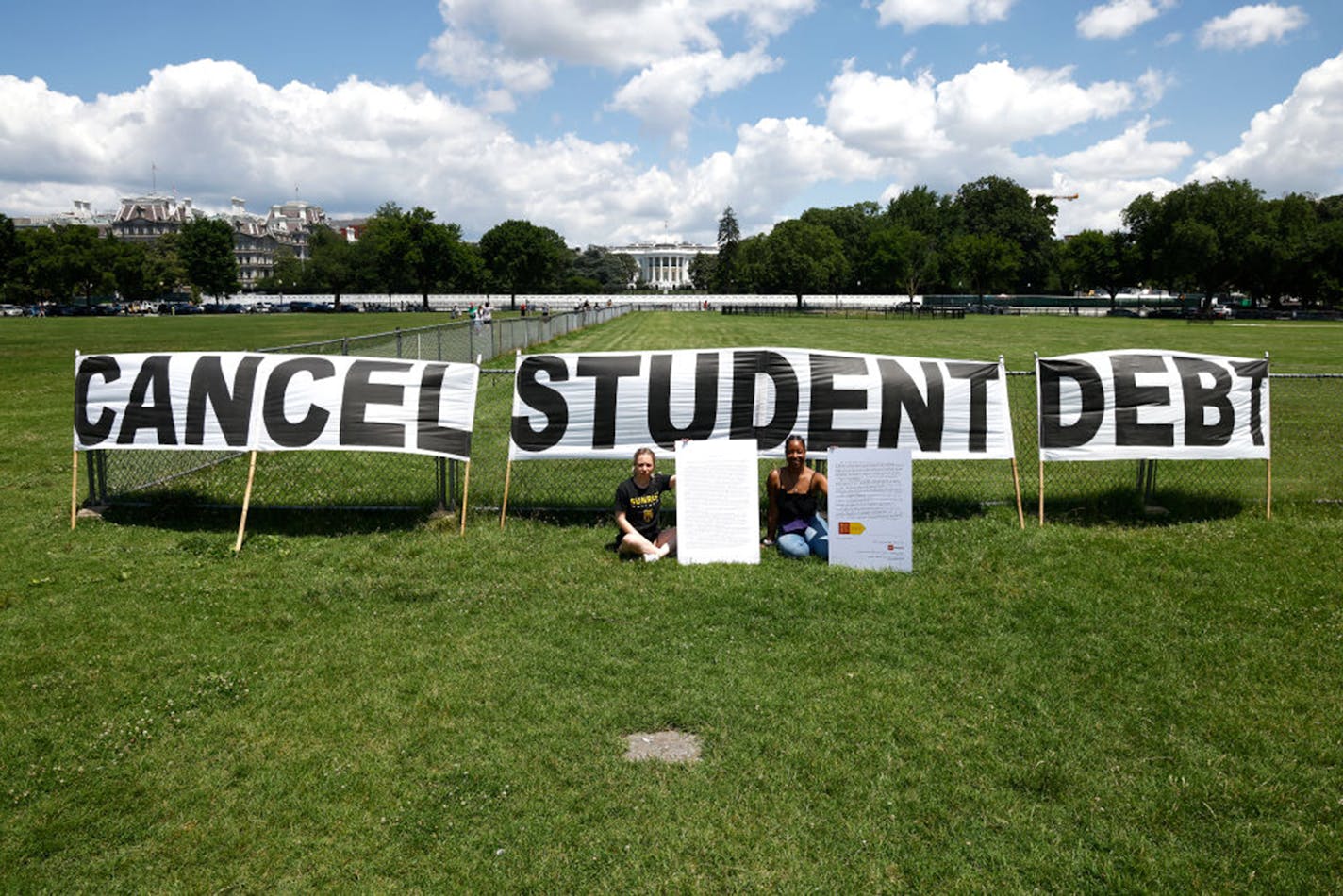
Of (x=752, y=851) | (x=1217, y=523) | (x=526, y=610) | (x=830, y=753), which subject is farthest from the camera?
(x=1217, y=523)

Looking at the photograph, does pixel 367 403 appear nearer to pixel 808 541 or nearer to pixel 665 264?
pixel 808 541

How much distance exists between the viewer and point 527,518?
31.0 ft

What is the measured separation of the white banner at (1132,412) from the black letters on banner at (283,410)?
26.5ft

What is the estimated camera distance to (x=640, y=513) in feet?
27.0

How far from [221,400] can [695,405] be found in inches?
211

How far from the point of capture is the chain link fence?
976 cm

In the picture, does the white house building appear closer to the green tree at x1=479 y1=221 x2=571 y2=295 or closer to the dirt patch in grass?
the green tree at x1=479 y1=221 x2=571 y2=295

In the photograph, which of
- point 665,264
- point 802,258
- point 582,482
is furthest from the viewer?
point 665,264

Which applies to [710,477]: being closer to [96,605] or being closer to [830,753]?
[830,753]

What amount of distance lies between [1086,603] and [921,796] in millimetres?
3429

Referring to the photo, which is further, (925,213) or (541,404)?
(925,213)

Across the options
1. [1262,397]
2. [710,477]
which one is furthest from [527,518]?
[1262,397]

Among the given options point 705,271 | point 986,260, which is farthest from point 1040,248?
point 705,271

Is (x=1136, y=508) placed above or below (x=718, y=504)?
below
